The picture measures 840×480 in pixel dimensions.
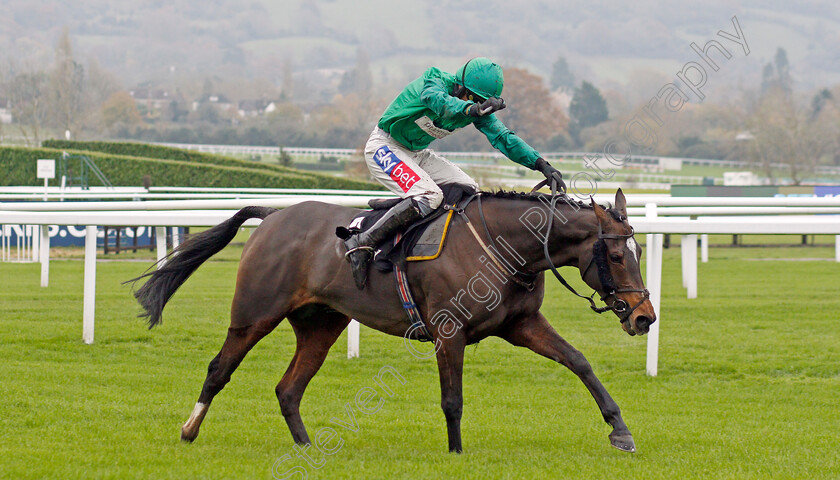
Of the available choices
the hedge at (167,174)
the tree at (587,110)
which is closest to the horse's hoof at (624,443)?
the hedge at (167,174)

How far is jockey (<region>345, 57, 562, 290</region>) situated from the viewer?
461 centimetres

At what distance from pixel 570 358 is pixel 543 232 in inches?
23.7

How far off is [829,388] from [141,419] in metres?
4.24

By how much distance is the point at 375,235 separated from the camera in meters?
4.64

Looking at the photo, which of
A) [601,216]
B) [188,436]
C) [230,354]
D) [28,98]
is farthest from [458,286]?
[28,98]

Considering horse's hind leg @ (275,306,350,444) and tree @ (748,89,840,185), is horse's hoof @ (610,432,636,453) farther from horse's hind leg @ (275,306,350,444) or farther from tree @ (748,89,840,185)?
tree @ (748,89,840,185)

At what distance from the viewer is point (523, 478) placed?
4020 millimetres

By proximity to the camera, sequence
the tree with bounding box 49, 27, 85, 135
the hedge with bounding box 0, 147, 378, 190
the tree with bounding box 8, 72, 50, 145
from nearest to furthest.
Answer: the hedge with bounding box 0, 147, 378, 190
the tree with bounding box 49, 27, 85, 135
the tree with bounding box 8, 72, 50, 145

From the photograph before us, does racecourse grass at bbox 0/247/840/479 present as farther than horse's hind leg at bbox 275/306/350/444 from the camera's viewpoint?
No

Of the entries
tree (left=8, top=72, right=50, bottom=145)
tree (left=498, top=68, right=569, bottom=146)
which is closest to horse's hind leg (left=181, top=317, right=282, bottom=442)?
tree (left=498, top=68, right=569, bottom=146)

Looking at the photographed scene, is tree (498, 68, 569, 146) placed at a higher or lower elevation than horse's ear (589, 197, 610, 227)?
higher

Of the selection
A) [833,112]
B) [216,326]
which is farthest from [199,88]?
[216,326]

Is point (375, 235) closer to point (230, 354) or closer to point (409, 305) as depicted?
point (409, 305)

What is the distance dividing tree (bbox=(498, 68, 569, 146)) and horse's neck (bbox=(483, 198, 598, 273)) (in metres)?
35.5
